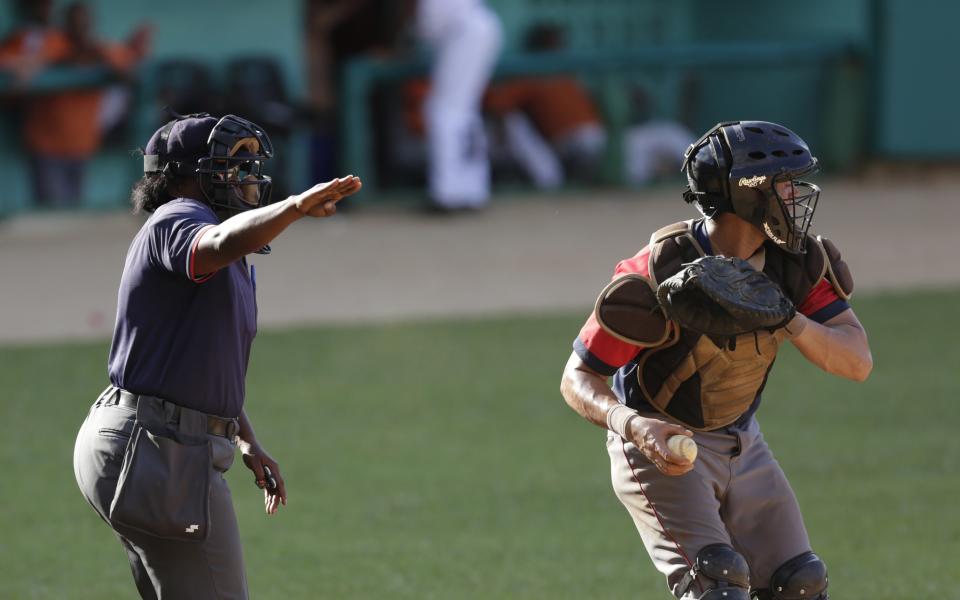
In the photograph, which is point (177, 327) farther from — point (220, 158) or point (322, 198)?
point (322, 198)

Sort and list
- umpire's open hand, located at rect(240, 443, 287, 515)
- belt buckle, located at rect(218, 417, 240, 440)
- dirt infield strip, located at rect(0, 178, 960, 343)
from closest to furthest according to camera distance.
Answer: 1. belt buckle, located at rect(218, 417, 240, 440)
2. umpire's open hand, located at rect(240, 443, 287, 515)
3. dirt infield strip, located at rect(0, 178, 960, 343)

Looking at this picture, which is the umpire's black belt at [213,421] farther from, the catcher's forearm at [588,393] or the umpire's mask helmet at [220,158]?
the catcher's forearm at [588,393]

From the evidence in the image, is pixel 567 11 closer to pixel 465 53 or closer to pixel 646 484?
pixel 465 53

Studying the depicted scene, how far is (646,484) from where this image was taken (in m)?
4.11

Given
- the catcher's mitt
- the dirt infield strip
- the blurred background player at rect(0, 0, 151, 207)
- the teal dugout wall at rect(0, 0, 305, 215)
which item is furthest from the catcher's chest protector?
the teal dugout wall at rect(0, 0, 305, 215)

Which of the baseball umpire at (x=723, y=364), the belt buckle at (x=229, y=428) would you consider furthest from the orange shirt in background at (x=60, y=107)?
the baseball umpire at (x=723, y=364)

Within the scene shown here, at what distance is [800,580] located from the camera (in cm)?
399

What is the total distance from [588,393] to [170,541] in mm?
1149

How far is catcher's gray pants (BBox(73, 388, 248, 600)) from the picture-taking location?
393 centimetres

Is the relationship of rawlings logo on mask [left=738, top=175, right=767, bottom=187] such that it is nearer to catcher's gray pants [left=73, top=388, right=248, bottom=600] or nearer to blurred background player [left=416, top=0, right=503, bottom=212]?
catcher's gray pants [left=73, top=388, right=248, bottom=600]

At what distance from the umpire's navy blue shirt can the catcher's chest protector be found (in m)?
1.11

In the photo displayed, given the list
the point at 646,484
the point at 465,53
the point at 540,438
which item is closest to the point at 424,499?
the point at 540,438

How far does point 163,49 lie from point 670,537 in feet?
35.5

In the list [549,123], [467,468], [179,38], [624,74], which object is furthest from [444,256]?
[467,468]
